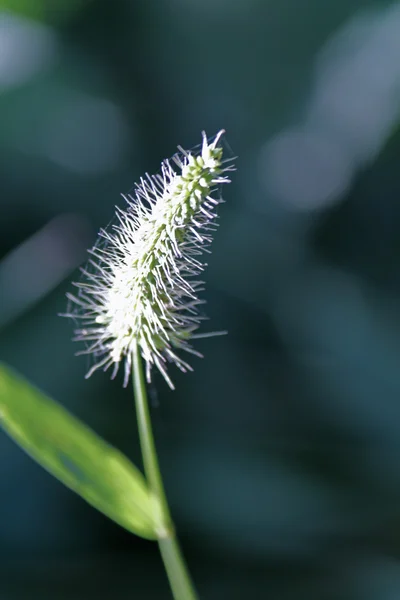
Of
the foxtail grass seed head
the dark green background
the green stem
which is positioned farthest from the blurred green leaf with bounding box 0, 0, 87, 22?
the green stem

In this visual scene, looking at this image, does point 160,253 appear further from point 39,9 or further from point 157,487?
point 39,9

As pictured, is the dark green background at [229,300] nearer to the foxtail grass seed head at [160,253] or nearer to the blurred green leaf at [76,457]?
the blurred green leaf at [76,457]

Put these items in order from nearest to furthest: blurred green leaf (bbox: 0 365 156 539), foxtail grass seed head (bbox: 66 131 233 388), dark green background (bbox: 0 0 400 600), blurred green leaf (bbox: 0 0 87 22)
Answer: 1. foxtail grass seed head (bbox: 66 131 233 388)
2. blurred green leaf (bbox: 0 365 156 539)
3. dark green background (bbox: 0 0 400 600)
4. blurred green leaf (bbox: 0 0 87 22)

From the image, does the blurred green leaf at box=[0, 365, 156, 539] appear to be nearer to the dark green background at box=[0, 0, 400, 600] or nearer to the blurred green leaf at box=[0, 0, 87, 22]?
the dark green background at box=[0, 0, 400, 600]

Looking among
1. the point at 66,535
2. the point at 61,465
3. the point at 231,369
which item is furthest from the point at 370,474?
the point at 61,465

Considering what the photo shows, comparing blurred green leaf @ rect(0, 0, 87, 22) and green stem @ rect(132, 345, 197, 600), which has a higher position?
blurred green leaf @ rect(0, 0, 87, 22)

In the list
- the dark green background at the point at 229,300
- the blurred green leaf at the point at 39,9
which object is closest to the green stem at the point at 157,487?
the dark green background at the point at 229,300

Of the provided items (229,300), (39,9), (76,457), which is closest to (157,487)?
(76,457)
